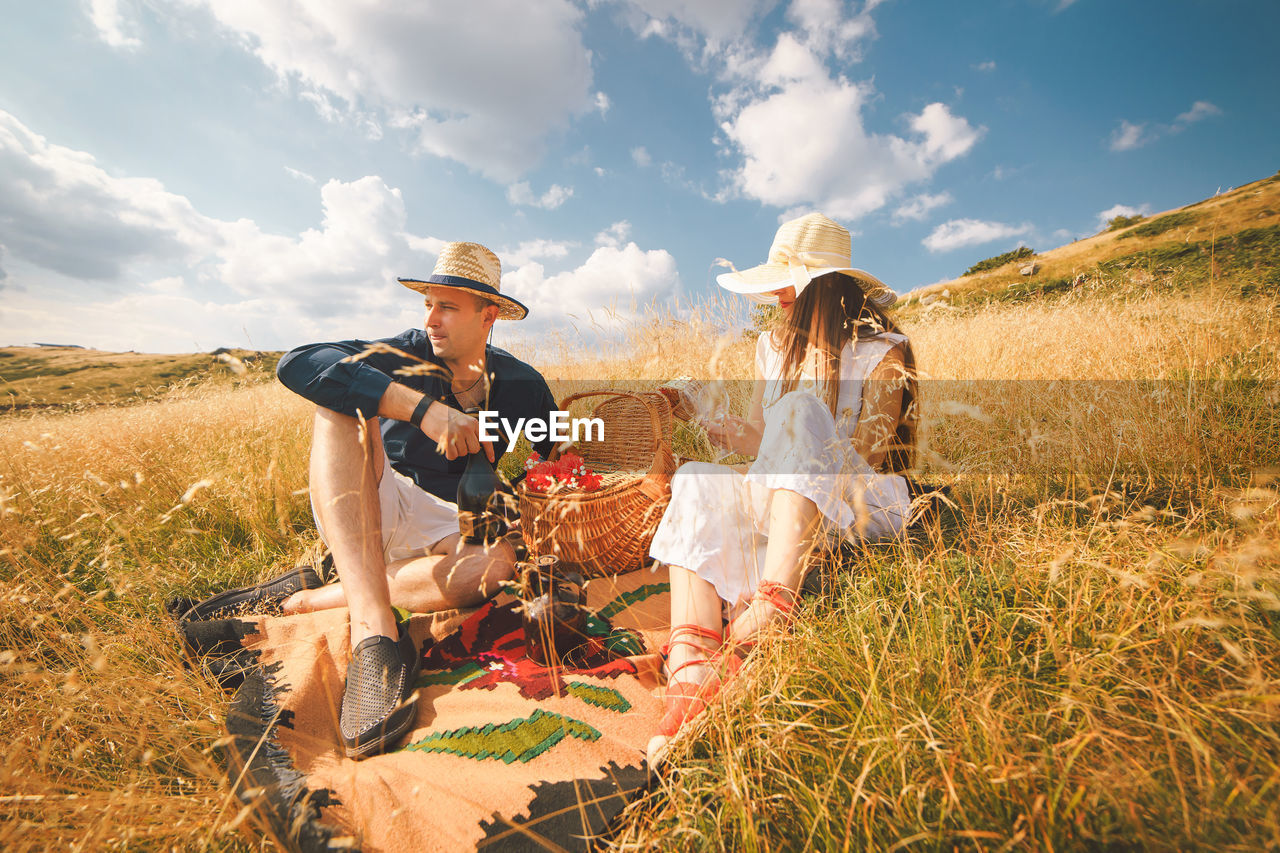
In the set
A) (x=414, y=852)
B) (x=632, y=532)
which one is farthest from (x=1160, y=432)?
(x=414, y=852)

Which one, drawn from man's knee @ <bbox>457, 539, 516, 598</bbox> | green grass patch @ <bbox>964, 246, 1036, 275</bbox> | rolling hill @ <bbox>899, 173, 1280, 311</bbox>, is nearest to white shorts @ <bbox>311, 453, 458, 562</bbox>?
man's knee @ <bbox>457, 539, 516, 598</bbox>

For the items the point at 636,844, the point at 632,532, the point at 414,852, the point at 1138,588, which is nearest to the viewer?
the point at 636,844

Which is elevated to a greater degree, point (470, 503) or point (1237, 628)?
point (470, 503)

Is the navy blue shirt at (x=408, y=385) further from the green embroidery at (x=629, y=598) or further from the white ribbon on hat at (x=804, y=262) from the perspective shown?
the white ribbon on hat at (x=804, y=262)

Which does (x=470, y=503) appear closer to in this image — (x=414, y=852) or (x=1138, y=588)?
(x=414, y=852)

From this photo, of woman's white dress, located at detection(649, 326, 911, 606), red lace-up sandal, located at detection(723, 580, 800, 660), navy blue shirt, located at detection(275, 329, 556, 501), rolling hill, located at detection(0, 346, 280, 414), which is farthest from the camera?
rolling hill, located at detection(0, 346, 280, 414)

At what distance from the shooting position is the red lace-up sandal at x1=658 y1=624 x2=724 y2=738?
133cm

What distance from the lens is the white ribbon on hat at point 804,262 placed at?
6.79 ft

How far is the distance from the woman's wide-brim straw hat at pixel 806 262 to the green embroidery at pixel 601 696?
174 centimetres

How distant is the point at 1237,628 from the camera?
1.13 metres

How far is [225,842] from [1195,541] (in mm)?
2813

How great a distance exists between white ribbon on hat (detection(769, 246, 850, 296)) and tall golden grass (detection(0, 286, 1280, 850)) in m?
0.83

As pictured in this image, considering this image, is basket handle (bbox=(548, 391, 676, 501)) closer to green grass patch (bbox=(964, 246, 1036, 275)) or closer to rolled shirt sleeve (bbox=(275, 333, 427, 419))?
rolled shirt sleeve (bbox=(275, 333, 427, 419))

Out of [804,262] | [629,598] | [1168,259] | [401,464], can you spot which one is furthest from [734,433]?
[1168,259]
